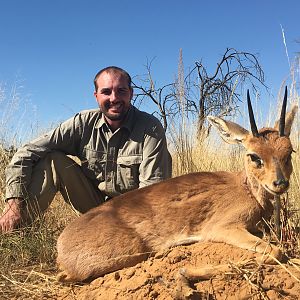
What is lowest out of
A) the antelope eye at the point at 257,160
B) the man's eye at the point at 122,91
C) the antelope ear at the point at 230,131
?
the antelope eye at the point at 257,160

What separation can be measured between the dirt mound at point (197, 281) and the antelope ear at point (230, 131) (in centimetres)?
108

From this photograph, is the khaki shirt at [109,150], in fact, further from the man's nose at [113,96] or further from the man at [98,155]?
the man's nose at [113,96]

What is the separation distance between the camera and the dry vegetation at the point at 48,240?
4262 mm

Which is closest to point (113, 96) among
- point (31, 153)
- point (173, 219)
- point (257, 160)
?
point (31, 153)

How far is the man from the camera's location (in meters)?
6.05

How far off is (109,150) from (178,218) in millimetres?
2369

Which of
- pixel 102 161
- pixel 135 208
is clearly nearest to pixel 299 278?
pixel 135 208

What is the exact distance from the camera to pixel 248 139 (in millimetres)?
4211

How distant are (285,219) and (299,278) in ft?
3.47

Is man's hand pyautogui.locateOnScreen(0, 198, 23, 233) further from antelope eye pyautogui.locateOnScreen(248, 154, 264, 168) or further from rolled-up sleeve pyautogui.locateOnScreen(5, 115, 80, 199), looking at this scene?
antelope eye pyautogui.locateOnScreen(248, 154, 264, 168)

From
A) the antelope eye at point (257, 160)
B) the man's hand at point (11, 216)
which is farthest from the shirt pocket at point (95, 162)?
the antelope eye at point (257, 160)

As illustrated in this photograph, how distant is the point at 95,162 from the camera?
6.40 metres

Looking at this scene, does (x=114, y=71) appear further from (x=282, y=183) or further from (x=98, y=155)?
(x=282, y=183)

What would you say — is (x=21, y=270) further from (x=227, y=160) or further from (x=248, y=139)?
(x=227, y=160)
